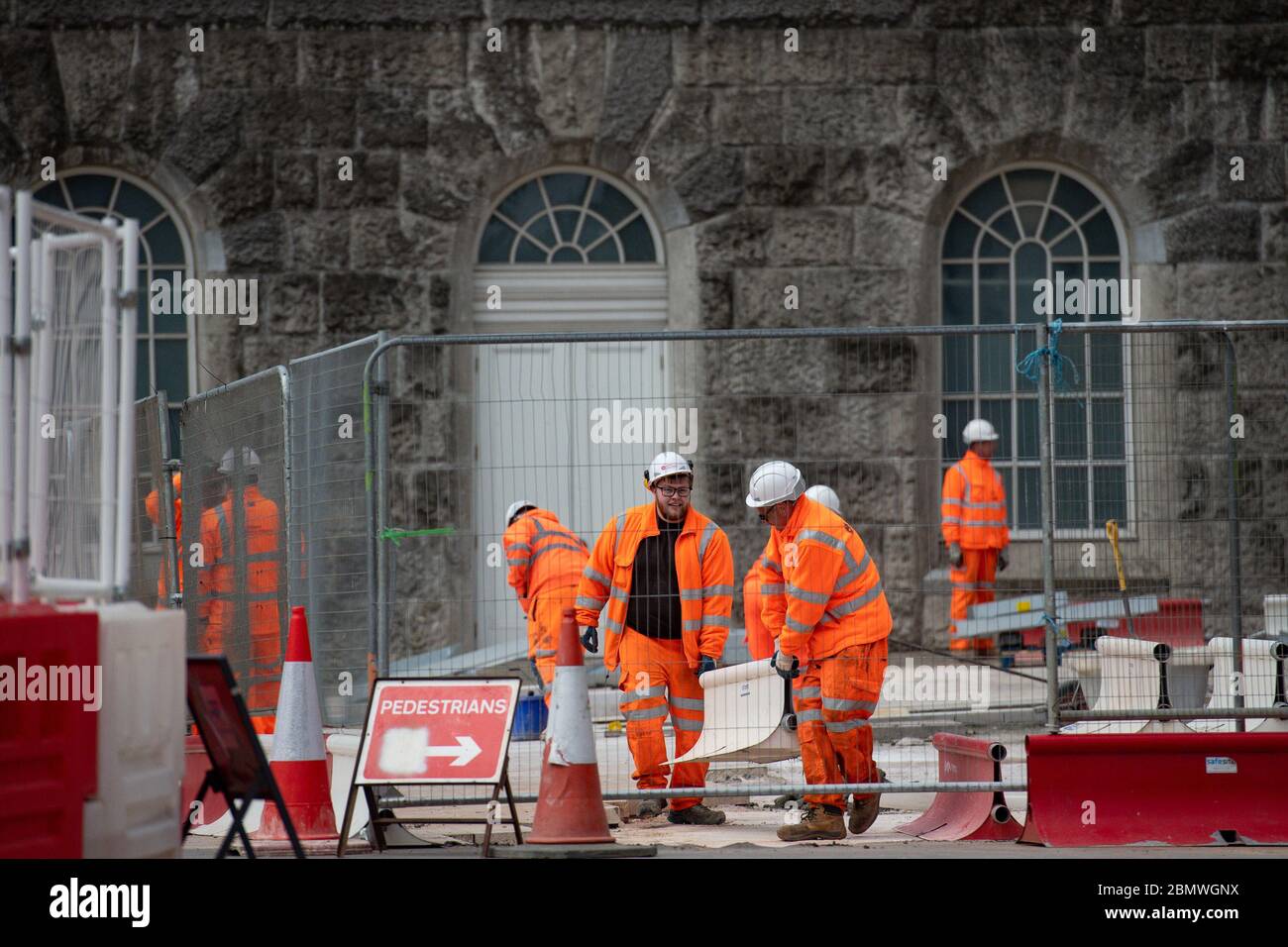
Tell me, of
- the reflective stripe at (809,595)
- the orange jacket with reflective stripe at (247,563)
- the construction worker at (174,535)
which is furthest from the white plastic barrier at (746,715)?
the construction worker at (174,535)

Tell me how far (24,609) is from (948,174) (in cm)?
1185

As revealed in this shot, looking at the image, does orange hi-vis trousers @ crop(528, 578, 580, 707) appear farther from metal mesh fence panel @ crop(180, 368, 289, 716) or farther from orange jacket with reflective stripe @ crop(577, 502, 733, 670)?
metal mesh fence panel @ crop(180, 368, 289, 716)

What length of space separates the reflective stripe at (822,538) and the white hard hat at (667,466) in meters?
0.90

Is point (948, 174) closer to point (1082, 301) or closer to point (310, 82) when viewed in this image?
point (1082, 301)

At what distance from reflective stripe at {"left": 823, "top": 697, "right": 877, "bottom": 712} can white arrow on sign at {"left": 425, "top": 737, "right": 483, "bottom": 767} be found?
1.93 metres

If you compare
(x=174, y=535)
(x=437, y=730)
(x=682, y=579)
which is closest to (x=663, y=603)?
(x=682, y=579)

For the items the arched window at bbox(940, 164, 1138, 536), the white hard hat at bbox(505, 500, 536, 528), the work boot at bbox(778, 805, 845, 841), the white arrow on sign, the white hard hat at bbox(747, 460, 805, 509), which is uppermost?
the arched window at bbox(940, 164, 1138, 536)

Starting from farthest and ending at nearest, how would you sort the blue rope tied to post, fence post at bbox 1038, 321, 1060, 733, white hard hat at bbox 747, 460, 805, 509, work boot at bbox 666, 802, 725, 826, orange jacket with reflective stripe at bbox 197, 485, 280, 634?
orange jacket with reflective stripe at bbox 197, 485, 280, 634 → work boot at bbox 666, 802, 725, 826 → white hard hat at bbox 747, 460, 805, 509 → the blue rope tied to post → fence post at bbox 1038, 321, 1060, 733

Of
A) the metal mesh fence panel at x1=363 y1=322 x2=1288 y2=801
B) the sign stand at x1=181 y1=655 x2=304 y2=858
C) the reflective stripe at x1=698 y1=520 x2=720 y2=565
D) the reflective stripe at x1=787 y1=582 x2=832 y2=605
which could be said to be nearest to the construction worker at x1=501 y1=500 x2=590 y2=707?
the metal mesh fence panel at x1=363 y1=322 x2=1288 y2=801

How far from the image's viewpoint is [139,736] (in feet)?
18.7

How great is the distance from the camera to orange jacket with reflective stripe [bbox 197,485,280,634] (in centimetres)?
1041

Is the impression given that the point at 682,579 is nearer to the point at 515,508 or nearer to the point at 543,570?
the point at 543,570

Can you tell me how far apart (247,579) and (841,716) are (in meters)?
3.73

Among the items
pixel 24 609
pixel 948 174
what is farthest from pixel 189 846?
pixel 948 174
